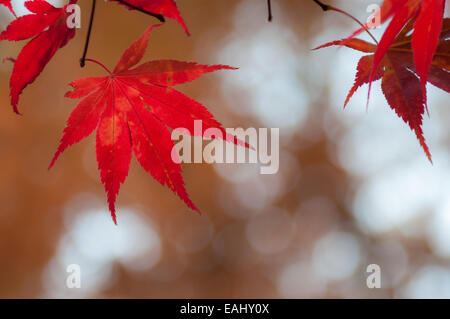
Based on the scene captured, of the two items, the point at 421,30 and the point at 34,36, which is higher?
the point at 34,36

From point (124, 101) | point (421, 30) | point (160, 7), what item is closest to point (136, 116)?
point (124, 101)

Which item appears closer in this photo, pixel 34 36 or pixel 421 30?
pixel 421 30

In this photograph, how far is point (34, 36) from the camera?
0.53 metres

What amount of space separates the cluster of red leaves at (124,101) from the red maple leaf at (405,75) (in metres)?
0.20

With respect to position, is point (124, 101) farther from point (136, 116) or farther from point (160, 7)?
point (160, 7)

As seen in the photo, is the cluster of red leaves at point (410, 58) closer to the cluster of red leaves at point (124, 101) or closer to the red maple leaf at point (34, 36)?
the cluster of red leaves at point (124, 101)

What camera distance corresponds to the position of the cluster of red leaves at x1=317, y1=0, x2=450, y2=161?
0.41m

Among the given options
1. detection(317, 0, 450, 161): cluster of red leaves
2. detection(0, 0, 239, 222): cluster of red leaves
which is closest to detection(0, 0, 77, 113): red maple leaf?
detection(0, 0, 239, 222): cluster of red leaves

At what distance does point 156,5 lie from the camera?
19.3 inches

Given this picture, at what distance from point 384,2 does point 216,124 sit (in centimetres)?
23

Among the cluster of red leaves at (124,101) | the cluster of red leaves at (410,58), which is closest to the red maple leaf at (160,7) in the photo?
the cluster of red leaves at (124,101)

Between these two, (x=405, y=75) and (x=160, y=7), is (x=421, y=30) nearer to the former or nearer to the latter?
(x=405, y=75)

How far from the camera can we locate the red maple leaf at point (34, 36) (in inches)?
20.4

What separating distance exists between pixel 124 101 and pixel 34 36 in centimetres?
14
